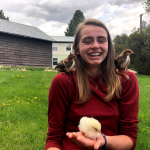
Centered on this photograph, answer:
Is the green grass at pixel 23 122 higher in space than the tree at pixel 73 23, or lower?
lower

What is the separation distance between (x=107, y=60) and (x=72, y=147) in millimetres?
936

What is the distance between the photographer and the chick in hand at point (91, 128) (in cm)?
111

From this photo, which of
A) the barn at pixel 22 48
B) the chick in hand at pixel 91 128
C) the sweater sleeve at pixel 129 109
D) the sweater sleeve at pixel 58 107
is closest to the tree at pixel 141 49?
the barn at pixel 22 48

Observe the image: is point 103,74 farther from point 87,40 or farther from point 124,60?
point 87,40

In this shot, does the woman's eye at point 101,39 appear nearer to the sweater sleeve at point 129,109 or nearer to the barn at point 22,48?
the sweater sleeve at point 129,109

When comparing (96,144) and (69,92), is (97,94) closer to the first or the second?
(69,92)

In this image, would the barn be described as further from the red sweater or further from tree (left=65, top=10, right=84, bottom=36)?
tree (left=65, top=10, right=84, bottom=36)

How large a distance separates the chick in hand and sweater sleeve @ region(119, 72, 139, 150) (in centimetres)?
45

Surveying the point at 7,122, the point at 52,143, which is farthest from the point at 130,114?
the point at 7,122

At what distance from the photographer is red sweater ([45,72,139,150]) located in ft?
4.80

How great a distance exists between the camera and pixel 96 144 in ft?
3.76

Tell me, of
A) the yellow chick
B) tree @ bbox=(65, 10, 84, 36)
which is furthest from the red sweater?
tree @ bbox=(65, 10, 84, 36)

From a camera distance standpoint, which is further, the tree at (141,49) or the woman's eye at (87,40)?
the tree at (141,49)

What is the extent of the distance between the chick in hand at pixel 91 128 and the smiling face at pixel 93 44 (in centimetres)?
64
